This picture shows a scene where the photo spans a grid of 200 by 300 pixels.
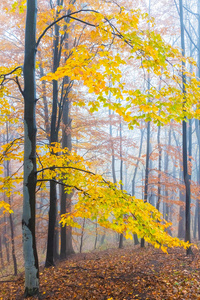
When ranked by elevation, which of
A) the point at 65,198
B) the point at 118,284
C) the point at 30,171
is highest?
the point at 30,171

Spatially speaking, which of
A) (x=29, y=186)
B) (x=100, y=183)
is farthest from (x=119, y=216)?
(x=29, y=186)

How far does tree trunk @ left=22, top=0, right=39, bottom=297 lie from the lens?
12.9ft

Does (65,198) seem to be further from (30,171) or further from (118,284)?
(30,171)

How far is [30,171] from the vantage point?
4031mm

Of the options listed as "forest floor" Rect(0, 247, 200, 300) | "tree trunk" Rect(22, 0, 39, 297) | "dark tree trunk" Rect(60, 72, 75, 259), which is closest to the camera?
"tree trunk" Rect(22, 0, 39, 297)

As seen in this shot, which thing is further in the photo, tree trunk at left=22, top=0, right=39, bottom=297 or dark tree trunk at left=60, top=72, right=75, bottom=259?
dark tree trunk at left=60, top=72, right=75, bottom=259

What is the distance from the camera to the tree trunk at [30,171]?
3.92m

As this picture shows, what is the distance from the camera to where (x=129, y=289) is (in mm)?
4797

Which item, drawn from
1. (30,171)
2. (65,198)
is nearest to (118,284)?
(30,171)

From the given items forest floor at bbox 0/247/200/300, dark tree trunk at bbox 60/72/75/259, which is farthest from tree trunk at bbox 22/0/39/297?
dark tree trunk at bbox 60/72/75/259

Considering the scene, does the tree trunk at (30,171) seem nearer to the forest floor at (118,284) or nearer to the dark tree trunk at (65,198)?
the forest floor at (118,284)

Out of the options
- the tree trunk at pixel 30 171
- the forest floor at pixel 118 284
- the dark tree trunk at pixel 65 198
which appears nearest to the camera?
the tree trunk at pixel 30 171

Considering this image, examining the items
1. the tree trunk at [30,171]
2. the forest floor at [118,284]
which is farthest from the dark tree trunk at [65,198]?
the tree trunk at [30,171]

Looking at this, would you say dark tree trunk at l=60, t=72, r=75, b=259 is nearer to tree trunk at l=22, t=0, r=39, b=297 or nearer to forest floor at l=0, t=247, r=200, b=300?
forest floor at l=0, t=247, r=200, b=300
